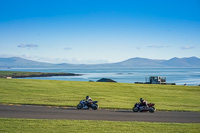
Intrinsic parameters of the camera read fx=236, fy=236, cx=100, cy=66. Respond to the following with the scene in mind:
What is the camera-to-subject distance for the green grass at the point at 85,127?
12.6 m

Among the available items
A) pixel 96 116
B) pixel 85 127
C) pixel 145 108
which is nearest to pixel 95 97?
pixel 145 108

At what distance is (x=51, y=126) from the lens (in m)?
13.4

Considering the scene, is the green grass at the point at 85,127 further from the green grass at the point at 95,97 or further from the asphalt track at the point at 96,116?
the green grass at the point at 95,97

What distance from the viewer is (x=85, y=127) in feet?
44.2

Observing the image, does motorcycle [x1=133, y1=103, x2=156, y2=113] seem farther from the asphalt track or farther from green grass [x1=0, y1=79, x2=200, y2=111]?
green grass [x1=0, y1=79, x2=200, y2=111]

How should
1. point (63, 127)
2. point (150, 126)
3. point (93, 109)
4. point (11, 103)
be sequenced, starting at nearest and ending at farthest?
point (63, 127)
point (150, 126)
point (93, 109)
point (11, 103)

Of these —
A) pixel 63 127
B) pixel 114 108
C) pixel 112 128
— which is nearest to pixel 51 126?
pixel 63 127

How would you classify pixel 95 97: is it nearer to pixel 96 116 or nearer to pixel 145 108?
pixel 145 108

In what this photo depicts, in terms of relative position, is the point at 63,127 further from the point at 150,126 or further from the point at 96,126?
the point at 150,126

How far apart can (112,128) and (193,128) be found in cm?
493

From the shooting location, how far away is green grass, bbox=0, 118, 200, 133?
12.6 m

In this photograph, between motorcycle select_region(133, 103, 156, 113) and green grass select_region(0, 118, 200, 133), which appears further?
motorcycle select_region(133, 103, 156, 113)

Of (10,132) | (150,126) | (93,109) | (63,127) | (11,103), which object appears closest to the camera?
(10,132)

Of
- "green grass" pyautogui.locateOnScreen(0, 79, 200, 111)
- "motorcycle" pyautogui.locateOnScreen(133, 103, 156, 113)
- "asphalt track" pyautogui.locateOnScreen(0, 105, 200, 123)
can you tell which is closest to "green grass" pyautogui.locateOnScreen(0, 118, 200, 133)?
"asphalt track" pyautogui.locateOnScreen(0, 105, 200, 123)
